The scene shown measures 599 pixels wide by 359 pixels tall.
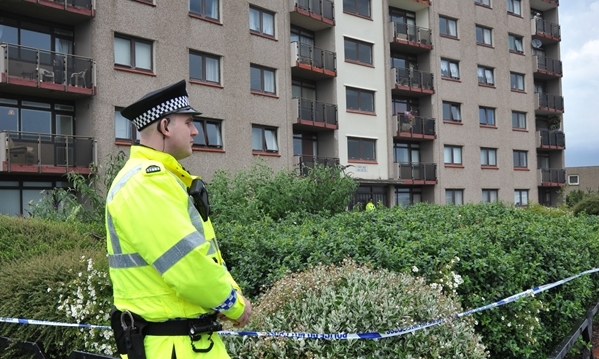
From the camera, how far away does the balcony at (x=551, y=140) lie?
42.6m

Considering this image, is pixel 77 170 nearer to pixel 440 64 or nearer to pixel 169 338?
pixel 169 338

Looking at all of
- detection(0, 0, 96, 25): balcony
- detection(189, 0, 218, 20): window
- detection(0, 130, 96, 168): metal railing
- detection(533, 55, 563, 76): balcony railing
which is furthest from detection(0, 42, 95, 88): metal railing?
detection(533, 55, 563, 76): balcony railing

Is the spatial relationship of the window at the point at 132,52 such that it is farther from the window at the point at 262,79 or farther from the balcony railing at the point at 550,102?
the balcony railing at the point at 550,102

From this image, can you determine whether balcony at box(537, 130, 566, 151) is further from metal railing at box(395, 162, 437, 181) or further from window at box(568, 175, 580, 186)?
window at box(568, 175, 580, 186)

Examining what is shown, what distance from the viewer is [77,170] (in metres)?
19.7

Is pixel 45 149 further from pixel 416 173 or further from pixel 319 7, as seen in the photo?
pixel 416 173

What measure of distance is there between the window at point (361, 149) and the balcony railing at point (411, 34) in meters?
6.24

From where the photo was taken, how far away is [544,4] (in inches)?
1751

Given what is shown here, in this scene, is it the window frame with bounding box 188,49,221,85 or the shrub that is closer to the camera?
the shrub

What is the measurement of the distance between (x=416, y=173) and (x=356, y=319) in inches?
1196

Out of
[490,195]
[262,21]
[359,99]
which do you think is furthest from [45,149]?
[490,195]

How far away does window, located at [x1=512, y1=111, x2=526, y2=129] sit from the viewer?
4091 centimetres

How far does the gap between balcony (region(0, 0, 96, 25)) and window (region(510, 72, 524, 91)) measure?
29732 millimetres

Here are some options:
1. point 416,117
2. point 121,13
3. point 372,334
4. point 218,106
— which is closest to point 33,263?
point 372,334
